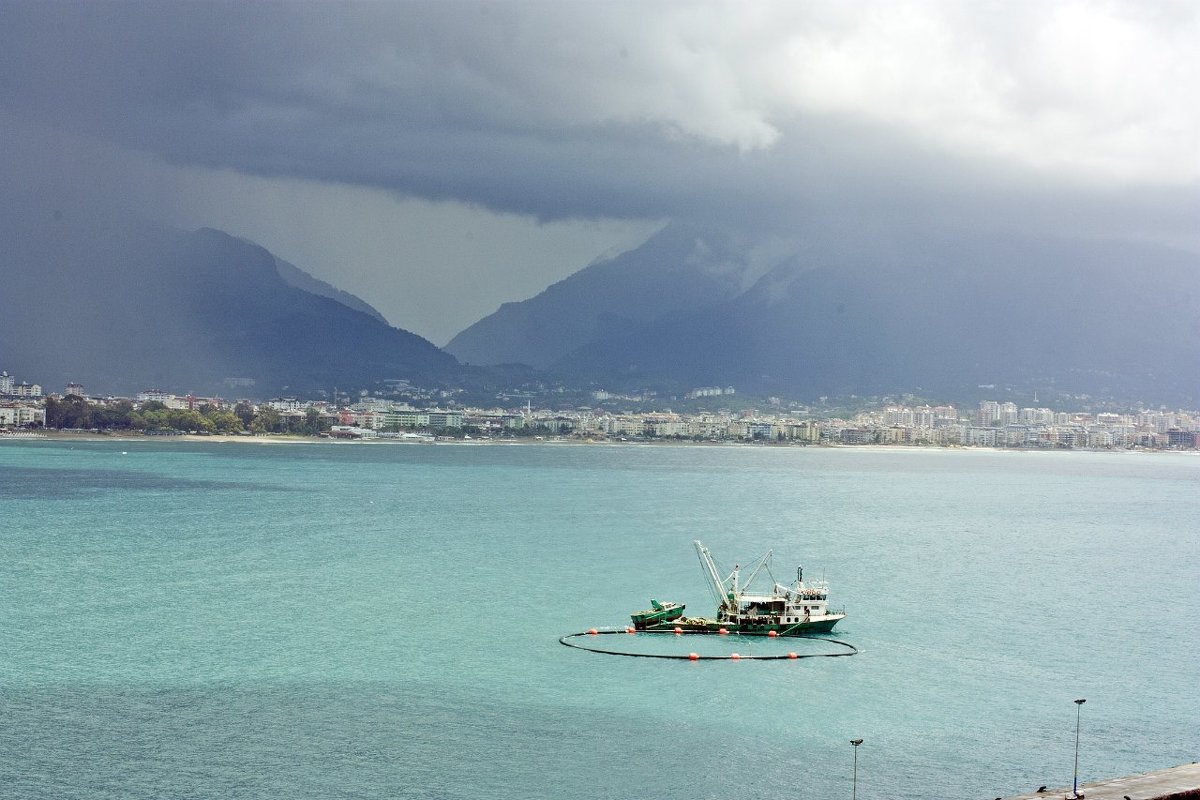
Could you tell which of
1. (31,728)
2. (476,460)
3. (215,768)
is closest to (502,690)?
(215,768)

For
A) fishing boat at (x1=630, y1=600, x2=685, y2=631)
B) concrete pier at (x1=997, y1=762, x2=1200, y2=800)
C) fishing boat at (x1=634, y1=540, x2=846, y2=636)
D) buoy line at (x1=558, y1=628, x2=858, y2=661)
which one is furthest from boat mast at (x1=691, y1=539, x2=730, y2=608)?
concrete pier at (x1=997, y1=762, x2=1200, y2=800)

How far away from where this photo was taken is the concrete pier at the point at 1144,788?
25.6 metres

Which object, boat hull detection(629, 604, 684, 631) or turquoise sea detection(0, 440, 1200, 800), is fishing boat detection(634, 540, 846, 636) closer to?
boat hull detection(629, 604, 684, 631)

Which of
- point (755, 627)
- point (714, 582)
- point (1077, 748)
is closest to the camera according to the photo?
point (1077, 748)

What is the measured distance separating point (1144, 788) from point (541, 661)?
19221 millimetres

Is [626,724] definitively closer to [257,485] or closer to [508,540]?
[508,540]

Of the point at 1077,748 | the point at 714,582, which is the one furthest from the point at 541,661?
the point at 714,582

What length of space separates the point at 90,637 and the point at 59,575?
15.5 meters

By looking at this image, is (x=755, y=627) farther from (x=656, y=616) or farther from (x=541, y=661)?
(x=541, y=661)

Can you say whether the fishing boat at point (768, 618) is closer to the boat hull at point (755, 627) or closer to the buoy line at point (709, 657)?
the boat hull at point (755, 627)

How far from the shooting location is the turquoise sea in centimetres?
2988

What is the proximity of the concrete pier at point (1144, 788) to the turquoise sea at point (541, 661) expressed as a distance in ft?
7.62

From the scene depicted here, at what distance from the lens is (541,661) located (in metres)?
40.5

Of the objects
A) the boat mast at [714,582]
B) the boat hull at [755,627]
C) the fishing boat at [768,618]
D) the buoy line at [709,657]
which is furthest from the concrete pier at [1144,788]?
the boat mast at [714,582]
